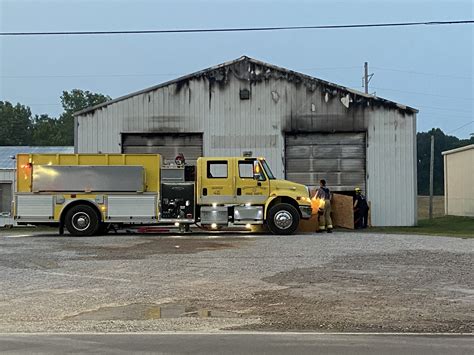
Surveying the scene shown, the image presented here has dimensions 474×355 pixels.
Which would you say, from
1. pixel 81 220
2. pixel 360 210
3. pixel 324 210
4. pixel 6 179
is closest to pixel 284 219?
pixel 324 210

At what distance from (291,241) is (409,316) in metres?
10.5

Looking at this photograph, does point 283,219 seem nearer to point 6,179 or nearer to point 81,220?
point 81,220

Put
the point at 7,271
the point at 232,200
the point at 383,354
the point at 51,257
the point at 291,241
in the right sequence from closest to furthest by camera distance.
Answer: the point at 383,354 < the point at 7,271 < the point at 51,257 < the point at 291,241 < the point at 232,200

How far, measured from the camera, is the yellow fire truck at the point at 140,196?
21.8 metres

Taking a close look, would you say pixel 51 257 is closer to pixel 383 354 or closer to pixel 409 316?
pixel 409 316

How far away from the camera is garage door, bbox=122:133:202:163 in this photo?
1126 inches

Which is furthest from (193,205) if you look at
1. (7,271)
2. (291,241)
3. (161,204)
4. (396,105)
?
(396,105)

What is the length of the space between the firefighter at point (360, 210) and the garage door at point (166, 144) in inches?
283

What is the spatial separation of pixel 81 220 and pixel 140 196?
2.15 m

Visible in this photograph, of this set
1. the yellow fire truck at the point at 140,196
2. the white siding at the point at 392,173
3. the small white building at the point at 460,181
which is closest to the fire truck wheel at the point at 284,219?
the yellow fire truck at the point at 140,196

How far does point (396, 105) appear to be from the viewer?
28.1 m

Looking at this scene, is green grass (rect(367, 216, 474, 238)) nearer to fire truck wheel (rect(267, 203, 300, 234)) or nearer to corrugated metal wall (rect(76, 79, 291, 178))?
fire truck wheel (rect(267, 203, 300, 234))

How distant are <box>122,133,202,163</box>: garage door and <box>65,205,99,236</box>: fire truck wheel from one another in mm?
7270

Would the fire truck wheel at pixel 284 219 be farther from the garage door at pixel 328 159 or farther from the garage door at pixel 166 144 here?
the garage door at pixel 166 144
